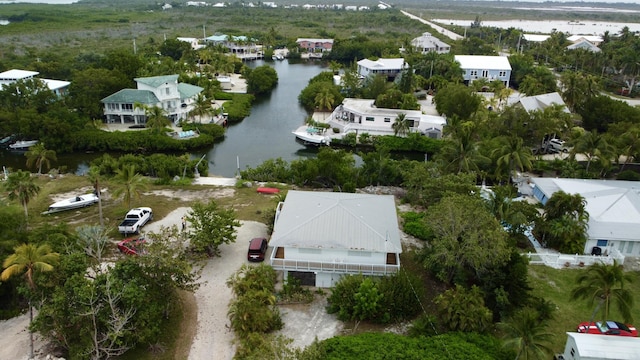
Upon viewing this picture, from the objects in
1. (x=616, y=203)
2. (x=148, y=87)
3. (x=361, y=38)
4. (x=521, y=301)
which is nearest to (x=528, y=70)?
(x=361, y=38)

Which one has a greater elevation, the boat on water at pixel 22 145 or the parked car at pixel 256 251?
the parked car at pixel 256 251

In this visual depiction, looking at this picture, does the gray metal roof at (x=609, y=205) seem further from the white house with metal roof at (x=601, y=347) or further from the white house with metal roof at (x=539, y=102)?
the white house with metal roof at (x=539, y=102)

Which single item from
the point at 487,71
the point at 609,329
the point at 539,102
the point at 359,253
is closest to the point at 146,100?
the point at 359,253

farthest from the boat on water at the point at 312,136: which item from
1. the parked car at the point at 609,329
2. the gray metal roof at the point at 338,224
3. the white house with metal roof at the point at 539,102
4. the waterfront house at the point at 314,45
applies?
the waterfront house at the point at 314,45

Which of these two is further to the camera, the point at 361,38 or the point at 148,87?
the point at 361,38

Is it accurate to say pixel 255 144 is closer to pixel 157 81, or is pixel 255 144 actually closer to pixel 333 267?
pixel 157 81

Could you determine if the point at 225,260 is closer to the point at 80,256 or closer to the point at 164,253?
the point at 164,253
